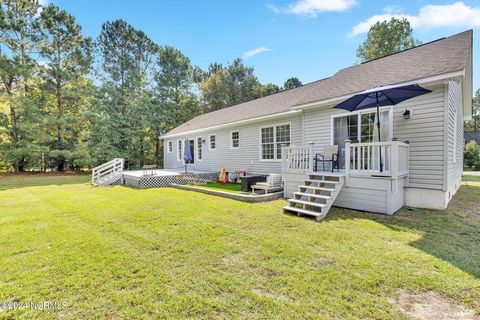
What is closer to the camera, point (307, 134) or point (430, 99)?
point (430, 99)

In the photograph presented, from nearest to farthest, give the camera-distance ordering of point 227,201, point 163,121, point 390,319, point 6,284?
point 390,319 < point 6,284 < point 227,201 < point 163,121

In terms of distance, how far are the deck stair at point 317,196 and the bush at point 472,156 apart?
84.9ft

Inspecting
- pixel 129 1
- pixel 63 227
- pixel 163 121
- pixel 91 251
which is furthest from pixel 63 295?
pixel 163 121

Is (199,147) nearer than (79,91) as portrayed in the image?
Yes

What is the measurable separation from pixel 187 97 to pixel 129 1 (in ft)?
46.4

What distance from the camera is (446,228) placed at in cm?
442

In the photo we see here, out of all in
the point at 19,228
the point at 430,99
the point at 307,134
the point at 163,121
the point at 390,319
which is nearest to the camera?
the point at 390,319

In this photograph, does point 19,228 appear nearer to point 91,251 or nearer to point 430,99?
point 91,251

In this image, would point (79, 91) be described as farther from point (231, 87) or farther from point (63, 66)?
point (231, 87)

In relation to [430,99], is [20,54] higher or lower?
higher

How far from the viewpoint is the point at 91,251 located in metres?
3.47

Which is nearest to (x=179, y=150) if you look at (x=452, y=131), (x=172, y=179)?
(x=172, y=179)

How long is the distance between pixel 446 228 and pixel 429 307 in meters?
3.10

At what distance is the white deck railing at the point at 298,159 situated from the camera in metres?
6.67
